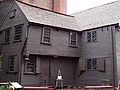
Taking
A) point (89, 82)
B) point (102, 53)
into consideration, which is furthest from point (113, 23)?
point (89, 82)

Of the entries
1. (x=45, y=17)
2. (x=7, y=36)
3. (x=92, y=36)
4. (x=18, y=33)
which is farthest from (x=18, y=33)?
(x=92, y=36)

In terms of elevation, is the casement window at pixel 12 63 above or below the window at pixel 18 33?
below

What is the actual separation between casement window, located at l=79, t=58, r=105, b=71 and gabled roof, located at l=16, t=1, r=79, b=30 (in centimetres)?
421

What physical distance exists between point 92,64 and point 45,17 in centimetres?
742

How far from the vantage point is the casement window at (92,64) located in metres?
24.4

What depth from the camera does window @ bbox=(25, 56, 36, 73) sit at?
75.0ft

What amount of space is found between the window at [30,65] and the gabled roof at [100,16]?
295 inches

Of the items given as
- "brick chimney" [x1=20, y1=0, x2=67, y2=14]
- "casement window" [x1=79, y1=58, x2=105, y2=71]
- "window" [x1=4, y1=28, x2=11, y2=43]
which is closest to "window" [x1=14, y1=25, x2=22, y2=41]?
"window" [x1=4, y1=28, x2=11, y2=43]

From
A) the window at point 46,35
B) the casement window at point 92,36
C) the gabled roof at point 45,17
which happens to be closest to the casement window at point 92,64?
the casement window at point 92,36

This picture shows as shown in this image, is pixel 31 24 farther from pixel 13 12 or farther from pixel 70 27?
pixel 70 27

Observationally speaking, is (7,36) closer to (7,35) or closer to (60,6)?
(7,35)

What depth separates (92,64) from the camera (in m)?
25.5

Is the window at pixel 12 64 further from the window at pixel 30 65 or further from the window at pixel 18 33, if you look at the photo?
the window at pixel 18 33

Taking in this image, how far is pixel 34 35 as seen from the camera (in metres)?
23.2
